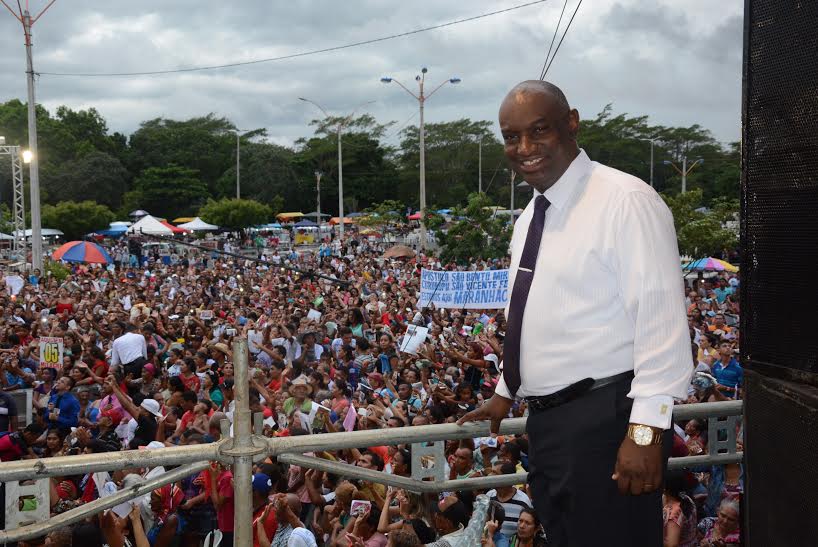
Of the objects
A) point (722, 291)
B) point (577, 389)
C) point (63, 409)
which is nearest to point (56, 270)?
point (63, 409)

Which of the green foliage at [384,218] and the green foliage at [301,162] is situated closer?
the green foliage at [384,218]

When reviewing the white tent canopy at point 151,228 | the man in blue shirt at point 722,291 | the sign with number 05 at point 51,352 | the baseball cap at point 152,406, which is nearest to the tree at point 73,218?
the white tent canopy at point 151,228

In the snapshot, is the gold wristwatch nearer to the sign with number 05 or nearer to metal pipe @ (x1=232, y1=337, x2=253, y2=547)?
metal pipe @ (x1=232, y1=337, x2=253, y2=547)

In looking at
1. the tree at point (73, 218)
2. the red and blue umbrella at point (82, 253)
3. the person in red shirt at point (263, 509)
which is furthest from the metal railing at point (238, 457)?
the tree at point (73, 218)

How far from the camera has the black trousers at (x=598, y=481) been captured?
2.00m

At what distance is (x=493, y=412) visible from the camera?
8.28ft

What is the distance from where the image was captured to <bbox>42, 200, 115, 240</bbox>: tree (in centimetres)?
5372

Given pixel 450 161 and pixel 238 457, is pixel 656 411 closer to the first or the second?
pixel 238 457

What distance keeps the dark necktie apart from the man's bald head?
0.25 m

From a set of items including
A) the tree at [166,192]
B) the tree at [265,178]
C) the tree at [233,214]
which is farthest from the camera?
the tree at [265,178]

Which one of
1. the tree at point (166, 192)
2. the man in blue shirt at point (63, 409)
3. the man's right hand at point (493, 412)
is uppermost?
A: the tree at point (166, 192)

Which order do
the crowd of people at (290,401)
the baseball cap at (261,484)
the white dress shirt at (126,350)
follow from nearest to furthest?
1. the crowd of people at (290,401)
2. the baseball cap at (261,484)
3. the white dress shirt at (126,350)

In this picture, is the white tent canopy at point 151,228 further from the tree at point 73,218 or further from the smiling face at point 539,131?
the smiling face at point 539,131

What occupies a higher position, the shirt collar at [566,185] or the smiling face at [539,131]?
the smiling face at [539,131]
